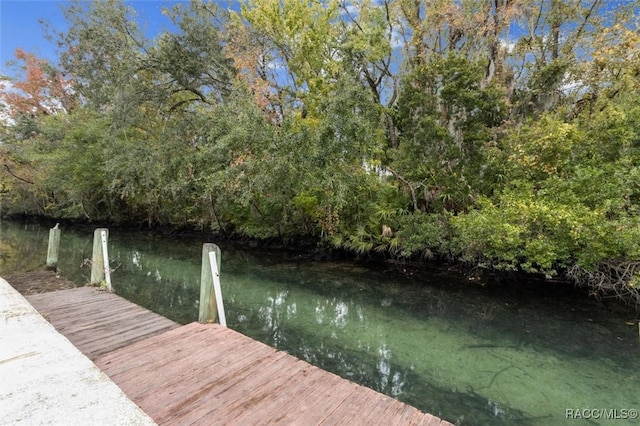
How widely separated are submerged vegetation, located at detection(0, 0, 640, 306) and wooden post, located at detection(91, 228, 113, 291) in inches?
177

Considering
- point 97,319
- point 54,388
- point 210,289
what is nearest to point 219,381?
point 54,388

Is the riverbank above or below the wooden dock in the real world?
above

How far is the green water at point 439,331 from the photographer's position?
169 inches

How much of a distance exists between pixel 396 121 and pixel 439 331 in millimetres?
7617

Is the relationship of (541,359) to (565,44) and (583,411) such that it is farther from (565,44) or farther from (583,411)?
(565,44)

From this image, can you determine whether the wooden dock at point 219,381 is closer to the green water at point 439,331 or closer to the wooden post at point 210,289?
→ the wooden post at point 210,289

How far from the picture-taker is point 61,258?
1295 cm

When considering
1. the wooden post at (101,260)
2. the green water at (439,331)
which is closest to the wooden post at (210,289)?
the green water at (439,331)

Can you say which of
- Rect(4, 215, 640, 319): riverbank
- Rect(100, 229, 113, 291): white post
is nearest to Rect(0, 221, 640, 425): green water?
Rect(4, 215, 640, 319): riverbank

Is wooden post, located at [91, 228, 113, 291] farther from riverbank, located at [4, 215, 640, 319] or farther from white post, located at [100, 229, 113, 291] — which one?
riverbank, located at [4, 215, 640, 319]

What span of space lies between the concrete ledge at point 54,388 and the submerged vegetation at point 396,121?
300 inches

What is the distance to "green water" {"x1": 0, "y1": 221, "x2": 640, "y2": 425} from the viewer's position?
4285 millimetres

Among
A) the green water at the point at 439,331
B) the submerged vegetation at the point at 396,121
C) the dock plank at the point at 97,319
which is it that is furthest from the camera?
the submerged vegetation at the point at 396,121

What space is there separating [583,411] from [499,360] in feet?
4.13
